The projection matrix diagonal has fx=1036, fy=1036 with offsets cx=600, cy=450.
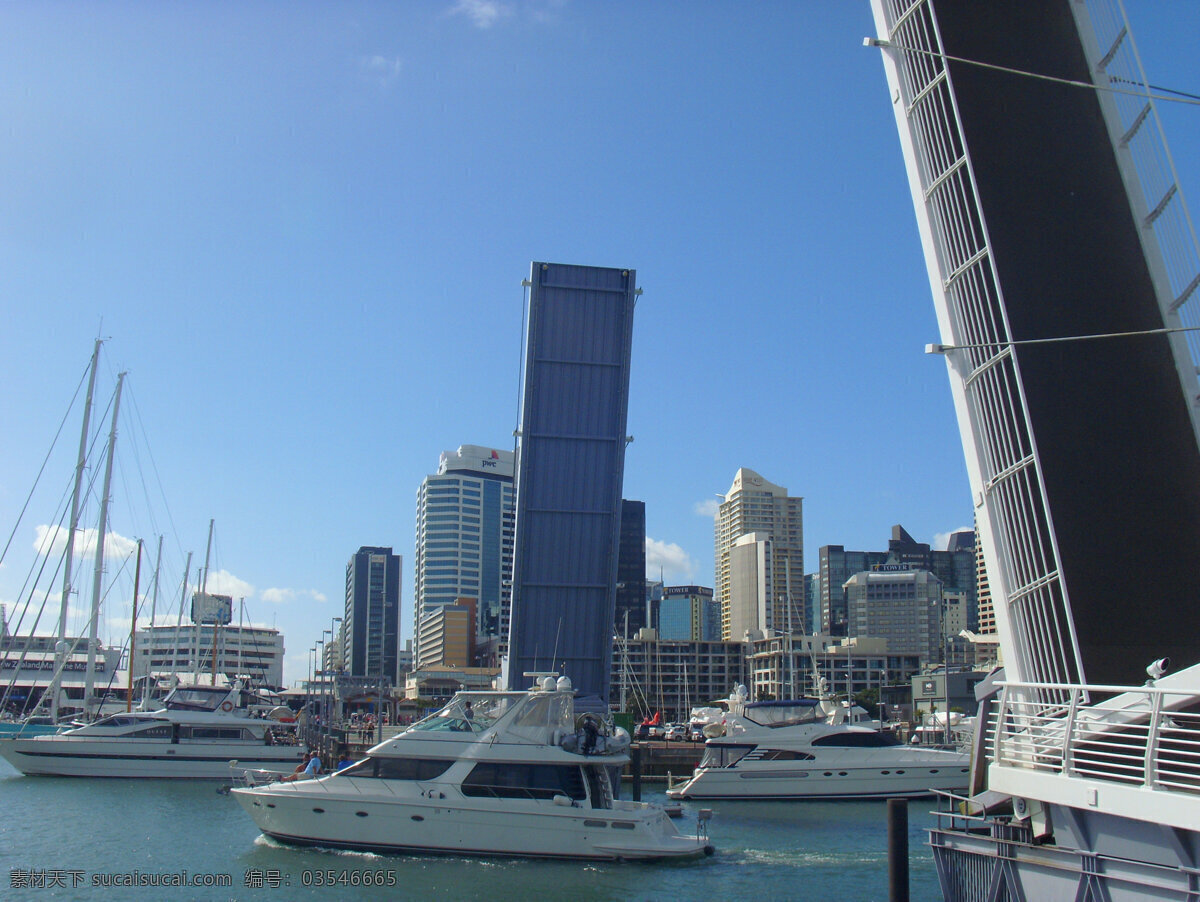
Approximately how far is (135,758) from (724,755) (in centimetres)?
1865

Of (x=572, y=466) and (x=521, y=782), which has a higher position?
(x=572, y=466)

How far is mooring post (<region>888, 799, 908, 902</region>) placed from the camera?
1152cm

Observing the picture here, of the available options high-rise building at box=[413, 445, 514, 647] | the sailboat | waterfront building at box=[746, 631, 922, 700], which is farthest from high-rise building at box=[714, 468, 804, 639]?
the sailboat

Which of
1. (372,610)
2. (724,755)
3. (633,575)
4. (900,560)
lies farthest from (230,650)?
(900,560)

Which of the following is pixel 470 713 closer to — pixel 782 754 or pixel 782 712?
pixel 782 754

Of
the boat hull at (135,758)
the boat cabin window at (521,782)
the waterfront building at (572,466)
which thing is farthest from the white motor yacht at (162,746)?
the boat cabin window at (521,782)

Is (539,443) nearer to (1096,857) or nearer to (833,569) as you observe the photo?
(1096,857)

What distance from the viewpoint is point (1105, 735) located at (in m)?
9.73

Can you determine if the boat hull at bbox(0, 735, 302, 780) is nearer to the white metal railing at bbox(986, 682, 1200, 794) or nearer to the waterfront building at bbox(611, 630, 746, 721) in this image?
the white metal railing at bbox(986, 682, 1200, 794)

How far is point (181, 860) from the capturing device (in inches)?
679

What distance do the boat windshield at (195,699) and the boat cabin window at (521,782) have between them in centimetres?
2107

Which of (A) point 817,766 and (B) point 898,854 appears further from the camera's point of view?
(A) point 817,766

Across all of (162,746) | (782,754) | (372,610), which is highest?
(372,610)

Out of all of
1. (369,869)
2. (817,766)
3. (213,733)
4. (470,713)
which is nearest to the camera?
(369,869)
